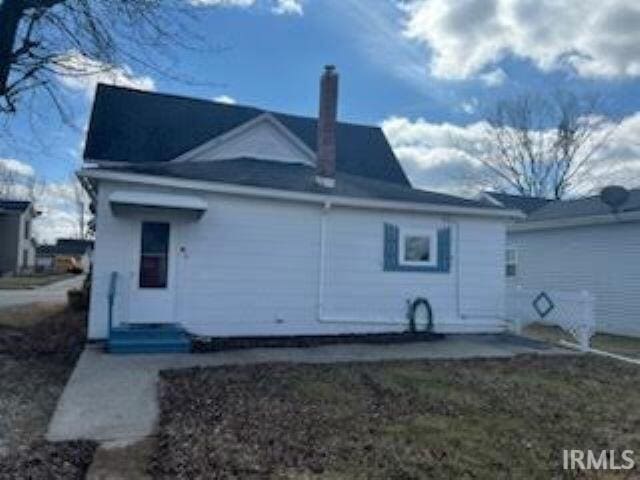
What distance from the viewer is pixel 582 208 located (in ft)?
65.6

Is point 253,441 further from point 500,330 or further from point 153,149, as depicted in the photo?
point 153,149

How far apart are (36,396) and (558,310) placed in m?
10.1

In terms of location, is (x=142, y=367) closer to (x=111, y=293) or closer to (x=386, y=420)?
(x=111, y=293)

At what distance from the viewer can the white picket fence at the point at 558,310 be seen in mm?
13266

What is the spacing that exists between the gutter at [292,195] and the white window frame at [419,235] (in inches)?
16.6

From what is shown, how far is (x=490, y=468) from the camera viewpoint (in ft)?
19.3

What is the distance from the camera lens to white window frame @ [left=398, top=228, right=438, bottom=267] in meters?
13.8

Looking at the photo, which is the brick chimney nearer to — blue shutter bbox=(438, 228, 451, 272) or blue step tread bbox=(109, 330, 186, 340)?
blue shutter bbox=(438, 228, 451, 272)

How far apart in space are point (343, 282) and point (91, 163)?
862 cm

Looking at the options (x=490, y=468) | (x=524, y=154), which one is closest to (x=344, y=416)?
(x=490, y=468)

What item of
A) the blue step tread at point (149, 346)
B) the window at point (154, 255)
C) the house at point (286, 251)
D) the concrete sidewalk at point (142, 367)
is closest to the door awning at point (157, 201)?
the house at point (286, 251)

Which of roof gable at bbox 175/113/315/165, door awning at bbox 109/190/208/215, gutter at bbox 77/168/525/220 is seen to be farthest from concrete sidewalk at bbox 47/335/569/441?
roof gable at bbox 175/113/315/165

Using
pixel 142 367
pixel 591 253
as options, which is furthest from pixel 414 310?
pixel 591 253

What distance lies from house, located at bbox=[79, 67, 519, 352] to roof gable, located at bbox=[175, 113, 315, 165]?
104 inches
